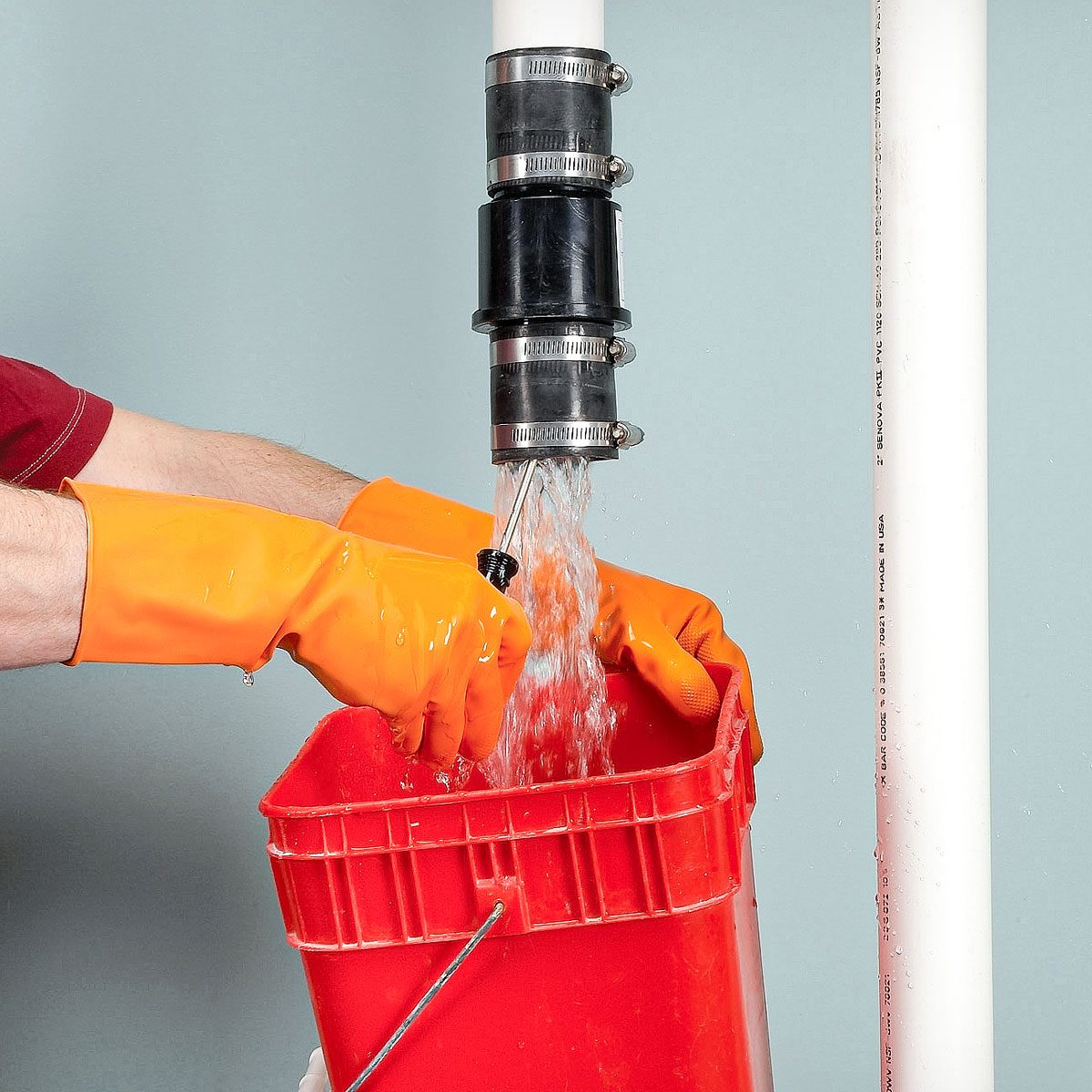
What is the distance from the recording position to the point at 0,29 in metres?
1.19

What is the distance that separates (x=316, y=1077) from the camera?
92cm

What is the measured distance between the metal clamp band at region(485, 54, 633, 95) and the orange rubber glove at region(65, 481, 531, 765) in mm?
335

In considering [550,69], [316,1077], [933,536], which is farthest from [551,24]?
[316,1077]

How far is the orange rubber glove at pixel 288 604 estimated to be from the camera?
704 millimetres

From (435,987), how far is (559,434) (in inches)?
14.1

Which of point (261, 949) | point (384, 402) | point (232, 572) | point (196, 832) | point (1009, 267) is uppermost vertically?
point (1009, 267)

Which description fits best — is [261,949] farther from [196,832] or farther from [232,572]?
[232,572]

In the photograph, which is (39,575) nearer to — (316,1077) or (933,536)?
(316,1077)

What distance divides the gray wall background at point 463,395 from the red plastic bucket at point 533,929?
0.62m

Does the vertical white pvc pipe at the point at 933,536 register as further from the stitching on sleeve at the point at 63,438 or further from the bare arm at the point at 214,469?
the stitching on sleeve at the point at 63,438

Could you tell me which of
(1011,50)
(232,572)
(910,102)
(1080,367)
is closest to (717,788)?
(232,572)

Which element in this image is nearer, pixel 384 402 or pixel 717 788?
pixel 717 788

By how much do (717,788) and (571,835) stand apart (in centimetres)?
9

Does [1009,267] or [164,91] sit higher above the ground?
[164,91]
